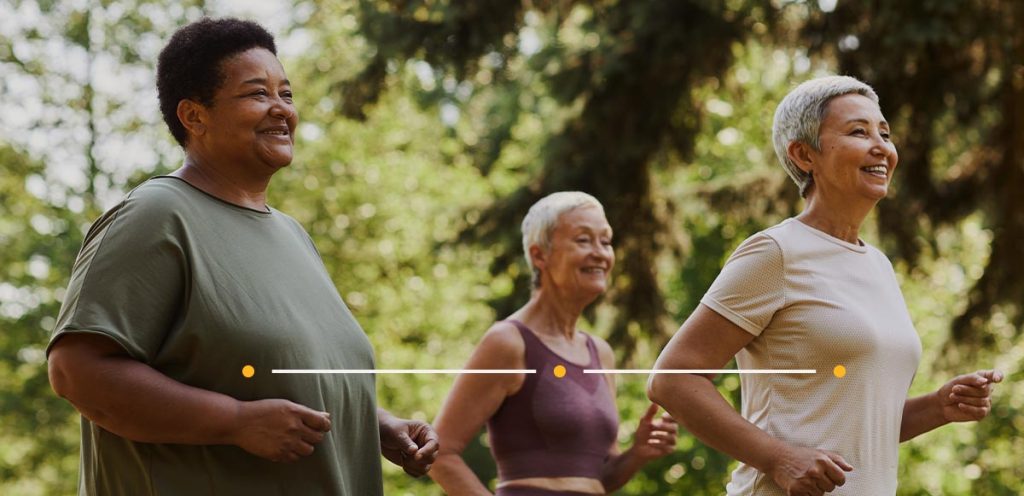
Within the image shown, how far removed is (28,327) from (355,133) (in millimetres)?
5186

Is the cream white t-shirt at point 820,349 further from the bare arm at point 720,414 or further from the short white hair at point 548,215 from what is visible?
the short white hair at point 548,215

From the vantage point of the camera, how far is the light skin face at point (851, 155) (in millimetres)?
2844

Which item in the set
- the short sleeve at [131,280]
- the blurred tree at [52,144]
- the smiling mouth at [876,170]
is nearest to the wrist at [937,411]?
the smiling mouth at [876,170]

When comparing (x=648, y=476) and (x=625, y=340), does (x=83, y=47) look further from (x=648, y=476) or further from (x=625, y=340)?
(x=625, y=340)

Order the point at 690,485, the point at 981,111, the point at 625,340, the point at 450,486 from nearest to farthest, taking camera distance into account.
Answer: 1. the point at 450,486
2. the point at 981,111
3. the point at 625,340
4. the point at 690,485

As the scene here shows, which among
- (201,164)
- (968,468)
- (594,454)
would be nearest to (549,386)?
(594,454)

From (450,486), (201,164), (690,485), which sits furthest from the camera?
(690,485)

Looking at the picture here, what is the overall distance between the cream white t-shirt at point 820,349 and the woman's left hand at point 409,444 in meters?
0.67

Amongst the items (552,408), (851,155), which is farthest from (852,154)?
(552,408)

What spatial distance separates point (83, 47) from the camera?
52.4 ft

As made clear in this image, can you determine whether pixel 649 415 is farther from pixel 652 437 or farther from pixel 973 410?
pixel 973 410

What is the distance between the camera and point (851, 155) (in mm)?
2840

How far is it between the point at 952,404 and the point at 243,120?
1683 mm

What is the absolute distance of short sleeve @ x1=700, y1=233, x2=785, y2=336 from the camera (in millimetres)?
2713
